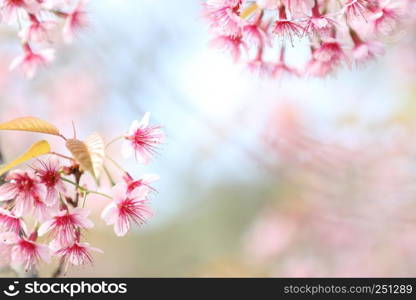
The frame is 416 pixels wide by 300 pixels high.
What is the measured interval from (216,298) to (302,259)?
4497mm

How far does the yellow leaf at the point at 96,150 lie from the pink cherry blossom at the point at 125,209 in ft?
0.83

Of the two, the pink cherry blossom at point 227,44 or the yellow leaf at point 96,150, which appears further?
the pink cherry blossom at point 227,44

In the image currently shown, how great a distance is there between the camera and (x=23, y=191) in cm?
157

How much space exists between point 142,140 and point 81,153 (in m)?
0.43

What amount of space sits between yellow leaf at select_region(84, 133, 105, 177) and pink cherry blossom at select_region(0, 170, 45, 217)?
20 cm

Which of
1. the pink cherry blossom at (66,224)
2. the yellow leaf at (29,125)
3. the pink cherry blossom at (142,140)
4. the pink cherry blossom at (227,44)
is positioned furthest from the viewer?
the pink cherry blossom at (227,44)

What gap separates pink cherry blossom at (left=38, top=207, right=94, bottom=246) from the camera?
1588 millimetres

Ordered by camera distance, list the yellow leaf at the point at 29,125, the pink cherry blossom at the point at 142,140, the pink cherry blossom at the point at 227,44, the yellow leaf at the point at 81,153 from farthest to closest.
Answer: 1. the pink cherry blossom at the point at 227,44
2. the pink cherry blossom at the point at 142,140
3. the yellow leaf at the point at 29,125
4. the yellow leaf at the point at 81,153

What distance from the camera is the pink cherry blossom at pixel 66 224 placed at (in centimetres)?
159

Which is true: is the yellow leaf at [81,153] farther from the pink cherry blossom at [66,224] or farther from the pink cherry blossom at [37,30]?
the pink cherry blossom at [37,30]

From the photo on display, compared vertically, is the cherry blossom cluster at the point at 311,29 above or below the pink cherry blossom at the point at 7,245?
above

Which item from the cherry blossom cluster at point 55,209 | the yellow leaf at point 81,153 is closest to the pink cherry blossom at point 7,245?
the cherry blossom cluster at point 55,209
